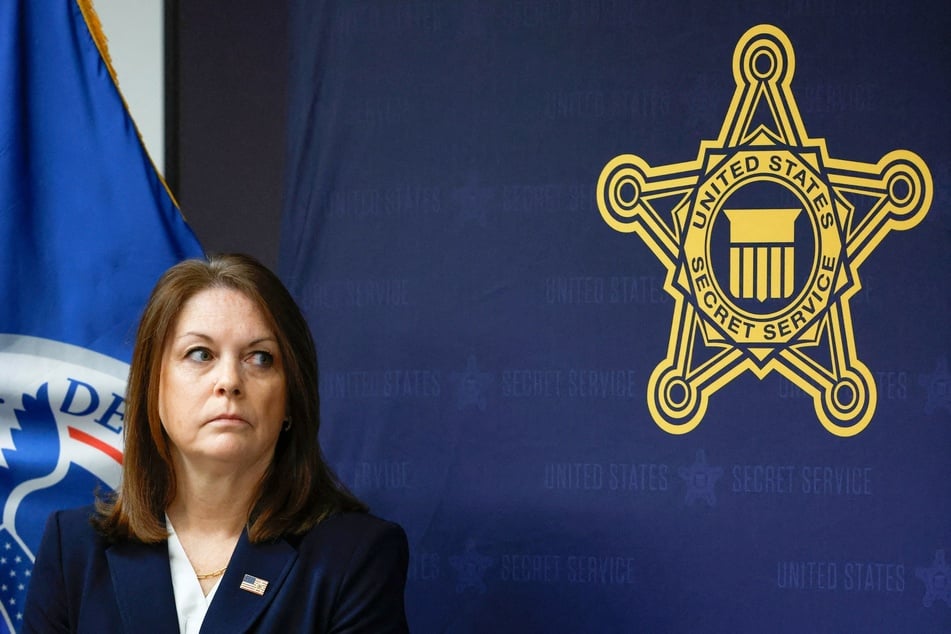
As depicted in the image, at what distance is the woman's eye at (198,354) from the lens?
1.55 meters

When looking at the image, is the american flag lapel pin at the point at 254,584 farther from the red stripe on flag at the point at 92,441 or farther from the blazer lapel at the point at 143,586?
the red stripe on flag at the point at 92,441

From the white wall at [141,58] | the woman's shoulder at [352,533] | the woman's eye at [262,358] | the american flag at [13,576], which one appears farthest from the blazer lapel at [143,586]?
the white wall at [141,58]

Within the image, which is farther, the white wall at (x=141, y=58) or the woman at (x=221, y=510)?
the white wall at (x=141, y=58)

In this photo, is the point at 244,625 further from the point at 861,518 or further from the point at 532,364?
the point at 861,518

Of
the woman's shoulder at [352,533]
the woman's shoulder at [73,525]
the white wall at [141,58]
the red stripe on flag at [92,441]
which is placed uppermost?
the white wall at [141,58]

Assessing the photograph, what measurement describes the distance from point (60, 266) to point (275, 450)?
592mm

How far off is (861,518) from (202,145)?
1.52 m

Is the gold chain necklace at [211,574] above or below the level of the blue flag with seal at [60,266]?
below

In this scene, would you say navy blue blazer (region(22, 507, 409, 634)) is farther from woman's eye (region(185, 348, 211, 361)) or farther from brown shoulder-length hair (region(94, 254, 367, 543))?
woman's eye (region(185, 348, 211, 361))

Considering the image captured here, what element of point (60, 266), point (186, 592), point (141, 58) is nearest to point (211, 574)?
point (186, 592)

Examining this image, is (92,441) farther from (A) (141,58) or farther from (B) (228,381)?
(A) (141,58)

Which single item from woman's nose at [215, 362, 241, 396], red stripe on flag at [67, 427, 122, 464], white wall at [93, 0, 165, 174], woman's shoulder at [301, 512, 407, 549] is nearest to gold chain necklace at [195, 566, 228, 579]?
woman's shoulder at [301, 512, 407, 549]

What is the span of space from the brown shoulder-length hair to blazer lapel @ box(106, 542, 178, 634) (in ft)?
0.07

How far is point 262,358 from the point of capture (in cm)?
158
